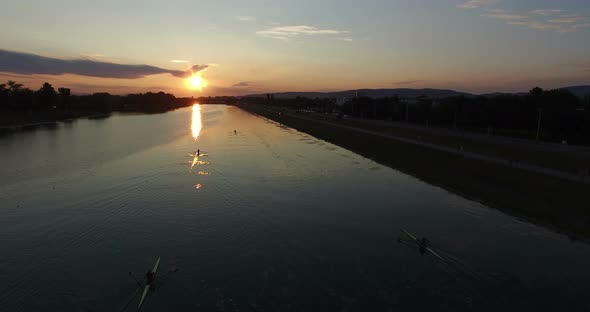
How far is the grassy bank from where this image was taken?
77.2 feet

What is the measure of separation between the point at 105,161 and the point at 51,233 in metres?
26.0

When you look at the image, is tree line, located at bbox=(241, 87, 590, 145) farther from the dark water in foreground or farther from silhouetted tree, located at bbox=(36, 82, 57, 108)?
silhouetted tree, located at bbox=(36, 82, 57, 108)

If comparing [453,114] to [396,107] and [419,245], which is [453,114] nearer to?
[396,107]

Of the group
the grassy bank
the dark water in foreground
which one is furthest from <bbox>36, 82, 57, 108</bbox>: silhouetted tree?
the grassy bank

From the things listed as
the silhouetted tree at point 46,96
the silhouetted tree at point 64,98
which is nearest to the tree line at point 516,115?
the silhouetted tree at point 46,96

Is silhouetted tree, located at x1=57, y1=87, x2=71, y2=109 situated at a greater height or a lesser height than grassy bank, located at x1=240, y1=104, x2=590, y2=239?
greater

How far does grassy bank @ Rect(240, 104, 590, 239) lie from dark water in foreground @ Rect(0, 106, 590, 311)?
1716mm

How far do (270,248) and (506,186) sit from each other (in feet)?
74.7

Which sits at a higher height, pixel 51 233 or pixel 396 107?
pixel 396 107

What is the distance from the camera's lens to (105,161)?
149 feet


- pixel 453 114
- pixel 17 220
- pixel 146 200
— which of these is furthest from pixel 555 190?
pixel 453 114

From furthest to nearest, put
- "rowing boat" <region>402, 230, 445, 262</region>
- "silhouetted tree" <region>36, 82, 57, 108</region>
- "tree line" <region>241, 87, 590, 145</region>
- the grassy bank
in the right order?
"silhouetted tree" <region>36, 82, 57, 108</region>
"tree line" <region>241, 87, 590, 145</region>
the grassy bank
"rowing boat" <region>402, 230, 445, 262</region>

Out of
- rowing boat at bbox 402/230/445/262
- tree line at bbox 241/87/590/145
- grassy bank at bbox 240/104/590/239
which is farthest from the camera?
tree line at bbox 241/87/590/145

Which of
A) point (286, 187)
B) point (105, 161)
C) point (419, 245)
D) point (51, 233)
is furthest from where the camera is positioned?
point (105, 161)
